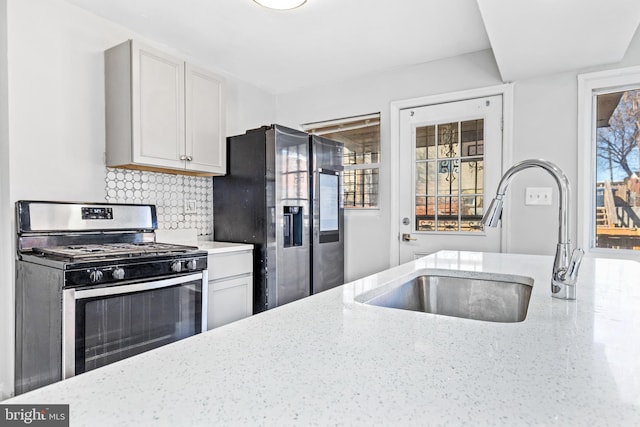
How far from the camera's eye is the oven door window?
1.70m

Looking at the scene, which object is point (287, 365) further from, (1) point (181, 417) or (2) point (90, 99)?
(2) point (90, 99)

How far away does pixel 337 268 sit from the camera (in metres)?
3.34

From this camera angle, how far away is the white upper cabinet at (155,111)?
2305 millimetres

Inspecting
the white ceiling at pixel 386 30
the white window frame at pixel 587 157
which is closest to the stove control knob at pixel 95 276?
the white ceiling at pixel 386 30

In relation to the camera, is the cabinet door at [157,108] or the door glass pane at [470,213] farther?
the door glass pane at [470,213]

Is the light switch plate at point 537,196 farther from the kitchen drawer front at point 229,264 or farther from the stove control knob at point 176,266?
the stove control knob at point 176,266

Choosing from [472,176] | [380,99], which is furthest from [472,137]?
[380,99]

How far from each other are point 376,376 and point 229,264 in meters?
2.15

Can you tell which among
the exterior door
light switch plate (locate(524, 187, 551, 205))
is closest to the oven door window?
the exterior door

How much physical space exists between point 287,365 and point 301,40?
2.64 meters

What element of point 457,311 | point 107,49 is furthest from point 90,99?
point 457,311

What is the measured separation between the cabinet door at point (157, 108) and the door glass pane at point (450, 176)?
1936mm

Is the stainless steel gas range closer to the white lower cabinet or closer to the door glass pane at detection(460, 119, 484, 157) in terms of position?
the white lower cabinet

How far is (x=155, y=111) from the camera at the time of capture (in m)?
2.41
